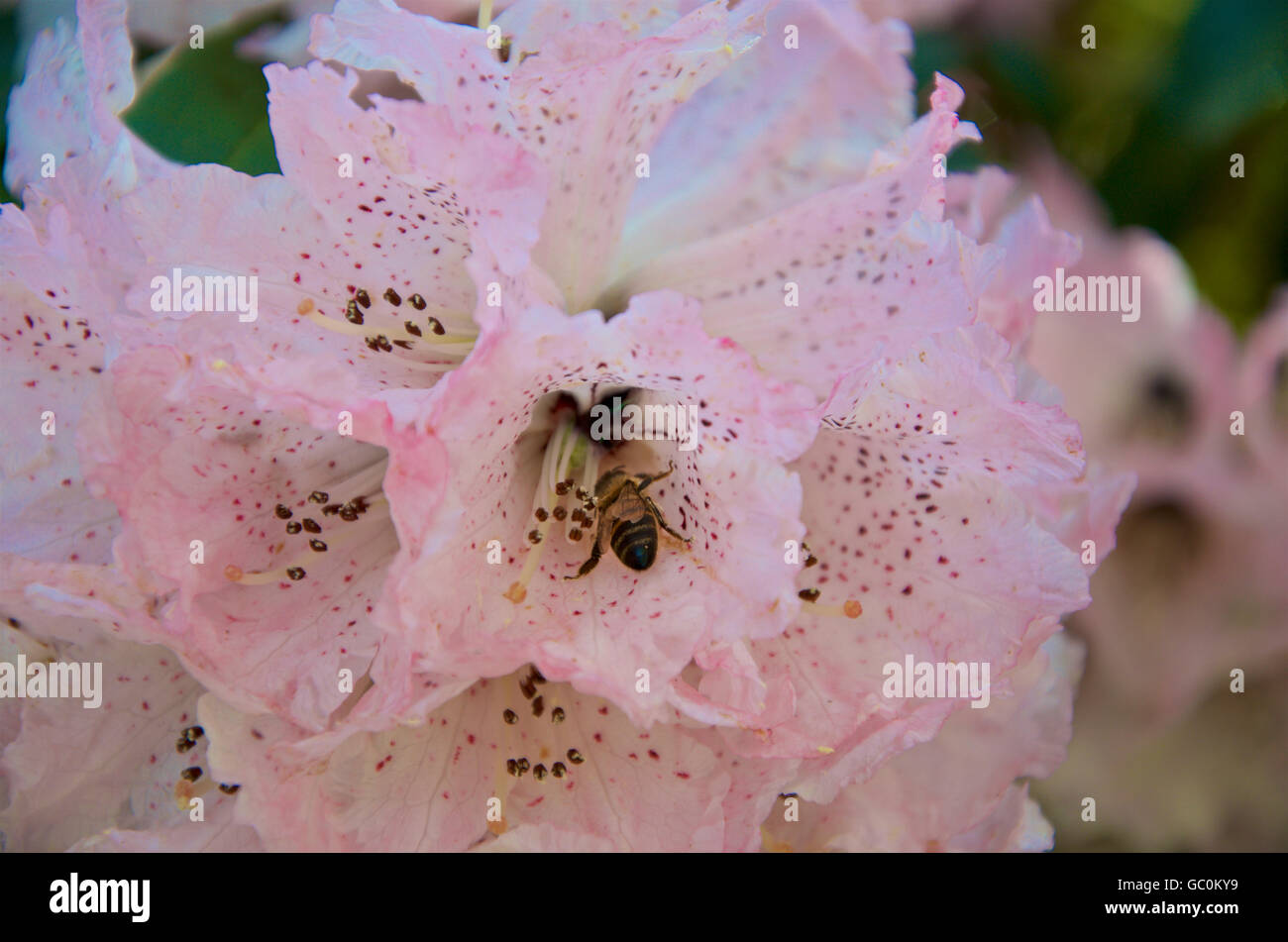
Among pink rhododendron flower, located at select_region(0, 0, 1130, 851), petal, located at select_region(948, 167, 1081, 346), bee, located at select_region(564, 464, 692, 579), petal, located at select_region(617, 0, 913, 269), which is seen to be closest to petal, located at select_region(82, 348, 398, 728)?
pink rhododendron flower, located at select_region(0, 0, 1130, 851)

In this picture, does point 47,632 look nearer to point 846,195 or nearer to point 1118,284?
point 846,195

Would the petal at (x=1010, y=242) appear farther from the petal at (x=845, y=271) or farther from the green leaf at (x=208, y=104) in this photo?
the green leaf at (x=208, y=104)

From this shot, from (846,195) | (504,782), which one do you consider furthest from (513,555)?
(846,195)

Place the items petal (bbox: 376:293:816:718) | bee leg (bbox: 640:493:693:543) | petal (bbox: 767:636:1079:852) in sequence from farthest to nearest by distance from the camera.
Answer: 1. petal (bbox: 767:636:1079:852)
2. bee leg (bbox: 640:493:693:543)
3. petal (bbox: 376:293:816:718)

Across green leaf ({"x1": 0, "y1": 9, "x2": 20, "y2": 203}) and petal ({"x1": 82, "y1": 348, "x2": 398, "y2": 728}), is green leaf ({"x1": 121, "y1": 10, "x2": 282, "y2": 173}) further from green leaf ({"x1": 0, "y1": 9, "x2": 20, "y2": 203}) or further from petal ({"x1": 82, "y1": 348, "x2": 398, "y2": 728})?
petal ({"x1": 82, "y1": 348, "x2": 398, "y2": 728})

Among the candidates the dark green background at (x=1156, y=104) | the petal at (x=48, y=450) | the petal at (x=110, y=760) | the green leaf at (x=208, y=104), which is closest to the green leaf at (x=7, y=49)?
the dark green background at (x=1156, y=104)

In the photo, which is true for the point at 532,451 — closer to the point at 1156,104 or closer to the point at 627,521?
the point at 627,521
